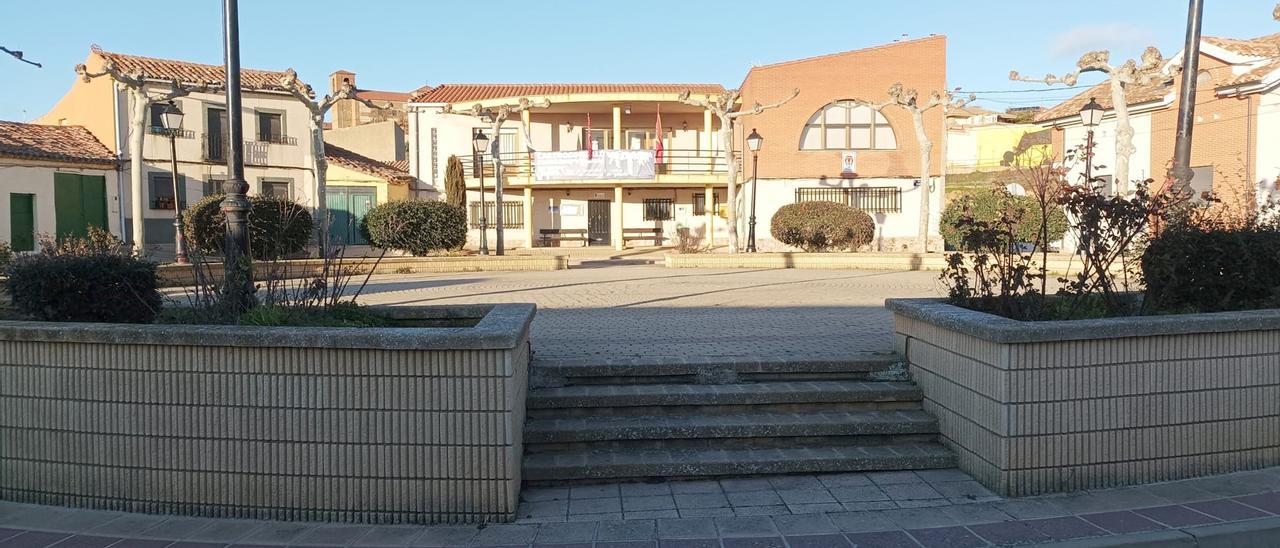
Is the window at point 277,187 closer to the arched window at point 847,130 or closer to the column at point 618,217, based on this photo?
the column at point 618,217

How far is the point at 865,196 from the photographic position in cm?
3023

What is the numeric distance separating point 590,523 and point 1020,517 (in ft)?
Answer: 6.86

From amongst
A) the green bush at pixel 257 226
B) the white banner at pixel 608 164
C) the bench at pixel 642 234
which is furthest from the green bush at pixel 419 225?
the bench at pixel 642 234

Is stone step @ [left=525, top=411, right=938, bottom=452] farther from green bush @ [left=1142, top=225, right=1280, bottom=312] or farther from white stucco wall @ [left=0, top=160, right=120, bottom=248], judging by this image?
white stucco wall @ [left=0, top=160, right=120, bottom=248]

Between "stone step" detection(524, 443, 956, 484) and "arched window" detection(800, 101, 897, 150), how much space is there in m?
25.9

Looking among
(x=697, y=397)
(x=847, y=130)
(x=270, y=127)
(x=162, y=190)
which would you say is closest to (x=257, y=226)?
(x=162, y=190)

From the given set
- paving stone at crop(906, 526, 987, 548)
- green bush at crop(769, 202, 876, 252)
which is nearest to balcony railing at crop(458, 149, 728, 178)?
green bush at crop(769, 202, 876, 252)

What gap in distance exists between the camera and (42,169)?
26.4 meters

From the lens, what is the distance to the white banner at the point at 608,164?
29922 mm

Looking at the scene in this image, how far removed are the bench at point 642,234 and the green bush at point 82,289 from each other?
1056 inches

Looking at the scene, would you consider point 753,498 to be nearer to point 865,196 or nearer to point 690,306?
point 690,306

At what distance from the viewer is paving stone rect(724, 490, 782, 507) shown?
4.50 m

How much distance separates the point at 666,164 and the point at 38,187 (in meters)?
19.6

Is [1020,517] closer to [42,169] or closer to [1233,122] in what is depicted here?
[1233,122]
